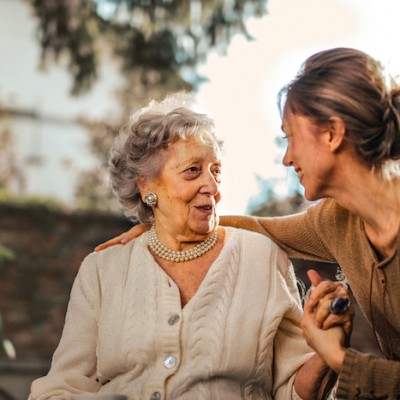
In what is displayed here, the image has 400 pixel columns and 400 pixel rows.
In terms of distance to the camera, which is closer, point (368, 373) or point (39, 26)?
point (368, 373)

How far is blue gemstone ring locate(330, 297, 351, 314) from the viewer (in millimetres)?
2451

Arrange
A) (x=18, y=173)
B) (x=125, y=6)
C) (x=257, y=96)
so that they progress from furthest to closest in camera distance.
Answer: (x=18, y=173) → (x=125, y=6) → (x=257, y=96)

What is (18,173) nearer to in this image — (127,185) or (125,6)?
(125,6)

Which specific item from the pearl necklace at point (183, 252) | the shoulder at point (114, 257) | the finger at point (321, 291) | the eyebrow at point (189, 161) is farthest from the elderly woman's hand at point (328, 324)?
the shoulder at point (114, 257)

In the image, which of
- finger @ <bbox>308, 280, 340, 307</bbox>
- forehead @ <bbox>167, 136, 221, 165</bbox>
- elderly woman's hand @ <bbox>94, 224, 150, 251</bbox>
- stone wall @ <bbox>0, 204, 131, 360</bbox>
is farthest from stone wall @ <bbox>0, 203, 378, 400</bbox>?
finger @ <bbox>308, 280, 340, 307</bbox>

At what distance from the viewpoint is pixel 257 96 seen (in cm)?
604

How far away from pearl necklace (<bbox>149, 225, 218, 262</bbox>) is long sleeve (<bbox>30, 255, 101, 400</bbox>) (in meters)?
0.25

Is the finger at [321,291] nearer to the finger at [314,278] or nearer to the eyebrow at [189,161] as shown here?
the finger at [314,278]

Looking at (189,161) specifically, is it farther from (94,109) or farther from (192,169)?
(94,109)

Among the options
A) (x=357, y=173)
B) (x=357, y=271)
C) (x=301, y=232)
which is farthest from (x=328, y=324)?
(x=301, y=232)

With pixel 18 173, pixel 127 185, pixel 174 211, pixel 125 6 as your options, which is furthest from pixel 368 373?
pixel 18 173

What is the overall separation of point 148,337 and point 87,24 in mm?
6002

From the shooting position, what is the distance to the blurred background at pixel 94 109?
5.52m

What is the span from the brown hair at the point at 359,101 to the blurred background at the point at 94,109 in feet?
0.39
